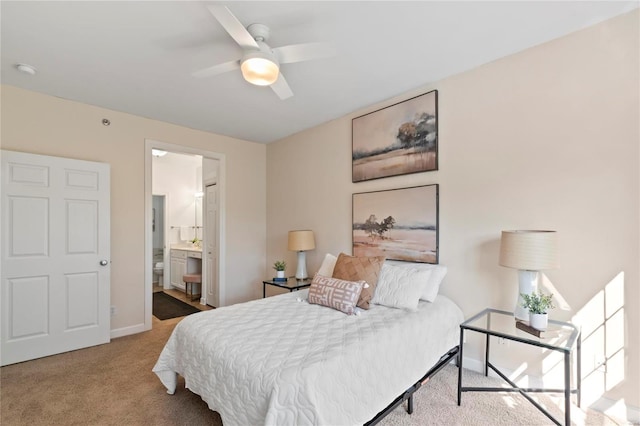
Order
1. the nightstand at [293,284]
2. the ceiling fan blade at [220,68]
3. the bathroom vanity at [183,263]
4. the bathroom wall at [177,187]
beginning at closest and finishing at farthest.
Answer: the ceiling fan blade at [220,68]
the nightstand at [293,284]
the bathroom vanity at [183,263]
the bathroom wall at [177,187]

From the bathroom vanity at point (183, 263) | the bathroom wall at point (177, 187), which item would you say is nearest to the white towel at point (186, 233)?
the bathroom wall at point (177, 187)

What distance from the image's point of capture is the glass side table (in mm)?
1683

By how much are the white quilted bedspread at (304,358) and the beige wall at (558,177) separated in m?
0.68

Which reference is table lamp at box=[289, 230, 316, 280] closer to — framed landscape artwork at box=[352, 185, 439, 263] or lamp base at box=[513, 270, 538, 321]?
framed landscape artwork at box=[352, 185, 439, 263]

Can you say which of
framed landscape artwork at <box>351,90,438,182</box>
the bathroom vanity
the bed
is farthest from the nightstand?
the bathroom vanity

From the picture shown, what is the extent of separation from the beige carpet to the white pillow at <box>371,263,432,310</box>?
661mm

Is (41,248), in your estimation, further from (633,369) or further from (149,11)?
(633,369)

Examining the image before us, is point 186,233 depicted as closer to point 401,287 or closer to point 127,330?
point 127,330

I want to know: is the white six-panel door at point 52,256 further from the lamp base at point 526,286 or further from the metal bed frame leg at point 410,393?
the lamp base at point 526,286

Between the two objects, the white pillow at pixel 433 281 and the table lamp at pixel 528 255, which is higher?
the table lamp at pixel 528 255

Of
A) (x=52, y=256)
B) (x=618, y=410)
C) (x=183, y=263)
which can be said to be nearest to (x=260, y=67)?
(x=52, y=256)

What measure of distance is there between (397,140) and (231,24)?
6.55 ft

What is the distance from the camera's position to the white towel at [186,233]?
6480 mm

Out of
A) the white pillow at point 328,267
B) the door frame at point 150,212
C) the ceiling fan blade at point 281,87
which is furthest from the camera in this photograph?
the door frame at point 150,212
